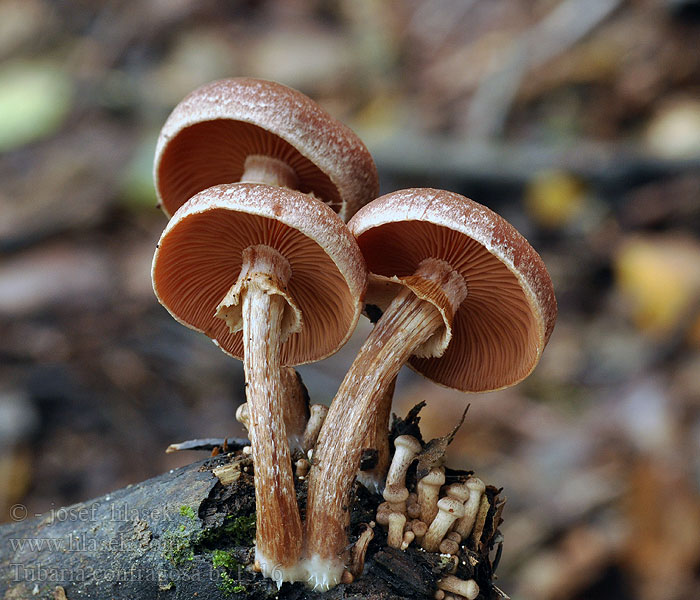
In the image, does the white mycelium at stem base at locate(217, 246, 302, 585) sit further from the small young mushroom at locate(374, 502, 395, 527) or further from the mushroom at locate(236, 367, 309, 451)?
the small young mushroom at locate(374, 502, 395, 527)

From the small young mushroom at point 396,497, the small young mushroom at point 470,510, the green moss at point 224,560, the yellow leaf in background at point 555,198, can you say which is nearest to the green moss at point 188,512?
the green moss at point 224,560

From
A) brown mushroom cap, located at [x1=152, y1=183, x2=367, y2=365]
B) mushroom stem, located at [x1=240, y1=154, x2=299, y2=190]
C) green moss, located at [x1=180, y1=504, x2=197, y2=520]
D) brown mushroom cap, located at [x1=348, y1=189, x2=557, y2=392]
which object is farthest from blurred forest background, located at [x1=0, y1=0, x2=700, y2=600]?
green moss, located at [x1=180, y1=504, x2=197, y2=520]

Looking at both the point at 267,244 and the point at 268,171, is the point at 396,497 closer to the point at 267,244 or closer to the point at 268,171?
the point at 267,244

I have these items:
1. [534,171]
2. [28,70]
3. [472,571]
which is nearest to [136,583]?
[472,571]

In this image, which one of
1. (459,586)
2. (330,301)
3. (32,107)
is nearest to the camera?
(459,586)

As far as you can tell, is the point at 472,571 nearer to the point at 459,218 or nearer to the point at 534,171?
the point at 459,218

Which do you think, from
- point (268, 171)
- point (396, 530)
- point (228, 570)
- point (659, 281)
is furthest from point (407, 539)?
point (659, 281)
